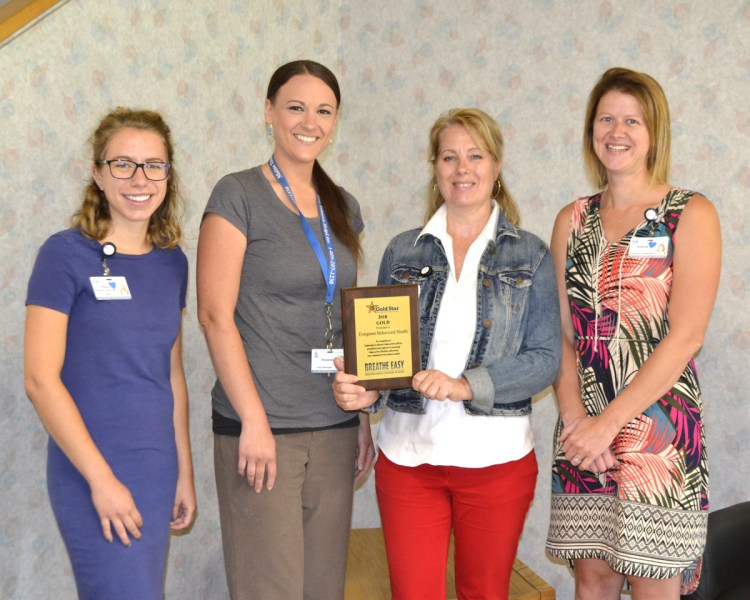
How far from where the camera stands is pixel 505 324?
216cm

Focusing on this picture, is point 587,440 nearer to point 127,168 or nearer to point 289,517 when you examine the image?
point 289,517

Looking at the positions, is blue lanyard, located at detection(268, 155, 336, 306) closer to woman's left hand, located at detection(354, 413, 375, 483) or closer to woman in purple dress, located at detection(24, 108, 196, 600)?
woman in purple dress, located at detection(24, 108, 196, 600)

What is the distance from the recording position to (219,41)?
3.34m

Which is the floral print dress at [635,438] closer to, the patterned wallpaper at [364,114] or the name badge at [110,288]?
the patterned wallpaper at [364,114]

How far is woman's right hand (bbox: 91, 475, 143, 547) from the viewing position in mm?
1854

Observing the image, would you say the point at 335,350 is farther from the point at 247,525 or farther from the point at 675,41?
the point at 675,41

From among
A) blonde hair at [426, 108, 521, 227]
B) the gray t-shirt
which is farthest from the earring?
the gray t-shirt

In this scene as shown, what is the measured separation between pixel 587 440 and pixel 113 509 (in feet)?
4.11

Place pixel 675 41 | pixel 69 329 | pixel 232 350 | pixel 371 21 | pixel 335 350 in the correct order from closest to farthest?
pixel 69 329 → pixel 232 350 → pixel 335 350 → pixel 675 41 → pixel 371 21

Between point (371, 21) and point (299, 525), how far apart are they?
261 centimetres

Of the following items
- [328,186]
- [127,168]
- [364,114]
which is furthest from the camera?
[364,114]

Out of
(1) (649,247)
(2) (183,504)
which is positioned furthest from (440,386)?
(2) (183,504)

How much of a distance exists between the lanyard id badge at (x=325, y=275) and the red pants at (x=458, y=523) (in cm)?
35

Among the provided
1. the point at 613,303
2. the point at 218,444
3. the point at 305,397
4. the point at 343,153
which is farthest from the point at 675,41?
the point at 218,444
